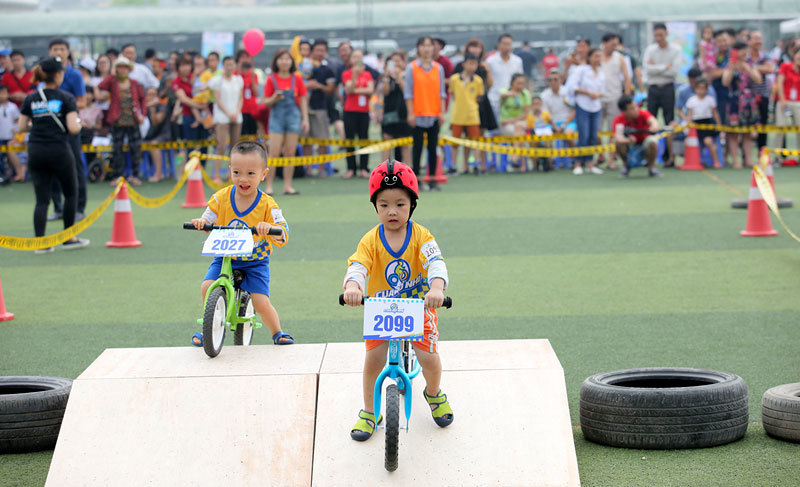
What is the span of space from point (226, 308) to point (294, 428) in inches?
55.5

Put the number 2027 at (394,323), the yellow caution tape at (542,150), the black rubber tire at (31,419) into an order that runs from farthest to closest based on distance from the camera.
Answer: the yellow caution tape at (542,150), the black rubber tire at (31,419), the number 2027 at (394,323)

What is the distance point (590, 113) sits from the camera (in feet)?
63.7

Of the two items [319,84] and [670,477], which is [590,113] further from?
[670,477]

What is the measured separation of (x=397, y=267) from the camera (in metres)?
4.84

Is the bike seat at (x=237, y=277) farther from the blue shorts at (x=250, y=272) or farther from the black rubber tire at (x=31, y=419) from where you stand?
the black rubber tire at (x=31, y=419)

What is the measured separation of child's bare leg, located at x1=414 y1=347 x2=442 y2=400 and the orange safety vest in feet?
39.3

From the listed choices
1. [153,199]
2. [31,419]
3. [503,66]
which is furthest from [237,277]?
[503,66]

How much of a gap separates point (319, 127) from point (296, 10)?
13413 mm

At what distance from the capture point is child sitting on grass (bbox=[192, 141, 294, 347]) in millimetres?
6098

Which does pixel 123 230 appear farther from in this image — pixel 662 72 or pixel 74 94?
pixel 662 72

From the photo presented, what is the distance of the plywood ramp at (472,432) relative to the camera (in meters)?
4.52

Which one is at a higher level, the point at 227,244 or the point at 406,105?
the point at 406,105

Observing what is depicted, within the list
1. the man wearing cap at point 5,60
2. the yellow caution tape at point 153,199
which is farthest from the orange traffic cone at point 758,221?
the man wearing cap at point 5,60

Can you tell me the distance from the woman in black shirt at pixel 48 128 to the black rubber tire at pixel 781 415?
8.48 metres
